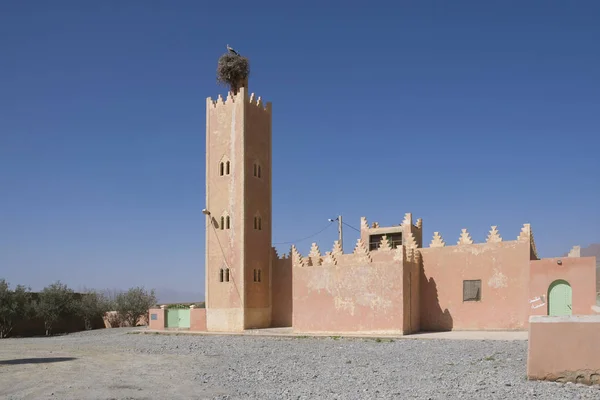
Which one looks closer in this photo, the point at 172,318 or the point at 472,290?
the point at 472,290

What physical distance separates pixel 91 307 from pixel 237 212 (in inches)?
561

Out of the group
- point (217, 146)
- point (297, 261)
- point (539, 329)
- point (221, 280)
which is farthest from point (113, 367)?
point (217, 146)

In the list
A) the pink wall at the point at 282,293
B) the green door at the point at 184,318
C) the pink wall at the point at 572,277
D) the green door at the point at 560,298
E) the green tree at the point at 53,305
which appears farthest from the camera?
the green tree at the point at 53,305

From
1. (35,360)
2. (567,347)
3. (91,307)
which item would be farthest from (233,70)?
(567,347)

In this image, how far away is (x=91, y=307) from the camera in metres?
37.3

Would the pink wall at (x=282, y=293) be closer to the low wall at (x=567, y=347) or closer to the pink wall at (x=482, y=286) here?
the pink wall at (x=482, y=286)

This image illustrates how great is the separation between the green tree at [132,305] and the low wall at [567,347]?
101 feet

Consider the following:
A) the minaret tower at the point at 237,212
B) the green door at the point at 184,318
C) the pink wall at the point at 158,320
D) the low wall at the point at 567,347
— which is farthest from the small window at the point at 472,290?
the pink wall at the point at 158,320

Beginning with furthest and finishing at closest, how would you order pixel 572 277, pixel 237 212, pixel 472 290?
pixel 237 212 → pixel 472 290 → pixel 572 277

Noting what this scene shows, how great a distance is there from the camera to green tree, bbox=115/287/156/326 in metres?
37.5

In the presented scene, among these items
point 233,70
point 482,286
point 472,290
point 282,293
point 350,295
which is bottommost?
point 282,293

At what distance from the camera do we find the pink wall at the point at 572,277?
21391 mm

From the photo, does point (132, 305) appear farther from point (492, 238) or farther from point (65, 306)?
point (492, 238)

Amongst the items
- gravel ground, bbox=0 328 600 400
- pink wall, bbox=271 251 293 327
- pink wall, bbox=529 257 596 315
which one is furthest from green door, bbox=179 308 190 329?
pink wall, bbox=529 257 596 315
